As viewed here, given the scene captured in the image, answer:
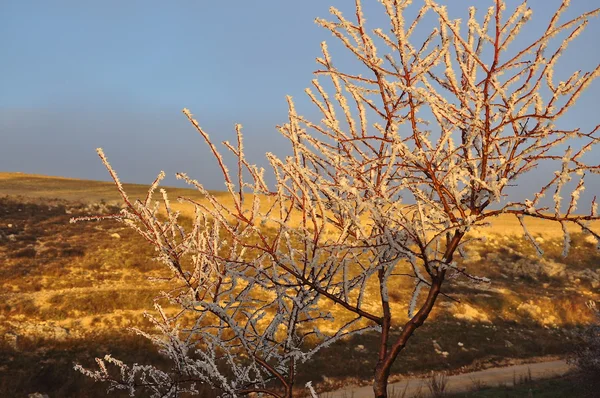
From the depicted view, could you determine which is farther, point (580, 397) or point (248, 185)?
point (580, 397)

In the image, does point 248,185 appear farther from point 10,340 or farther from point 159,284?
point 159,284

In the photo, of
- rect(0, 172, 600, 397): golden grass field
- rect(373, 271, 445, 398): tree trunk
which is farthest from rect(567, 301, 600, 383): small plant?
rect(373, 271, 445, 398): tree trunk

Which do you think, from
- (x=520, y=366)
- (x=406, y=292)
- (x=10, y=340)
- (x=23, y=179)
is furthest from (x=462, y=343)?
(x=23, y=179)

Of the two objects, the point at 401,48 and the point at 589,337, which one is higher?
the point at 401,48

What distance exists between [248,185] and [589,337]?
14646 mm

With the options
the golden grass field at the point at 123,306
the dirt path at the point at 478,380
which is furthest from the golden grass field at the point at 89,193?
the dirt path at the point at 478,380

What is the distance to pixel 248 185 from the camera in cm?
378

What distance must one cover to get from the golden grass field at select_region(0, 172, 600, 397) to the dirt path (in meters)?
0.89

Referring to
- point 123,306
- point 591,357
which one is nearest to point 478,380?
point 591,357

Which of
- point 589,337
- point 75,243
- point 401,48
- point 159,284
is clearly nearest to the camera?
point 401,48

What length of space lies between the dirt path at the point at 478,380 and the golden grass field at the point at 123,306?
0.89 m

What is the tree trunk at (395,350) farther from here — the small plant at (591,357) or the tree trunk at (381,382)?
the small plant at (591,357)

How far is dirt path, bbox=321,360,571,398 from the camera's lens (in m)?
15.1

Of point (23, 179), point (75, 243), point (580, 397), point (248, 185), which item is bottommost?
point (580, 397)
